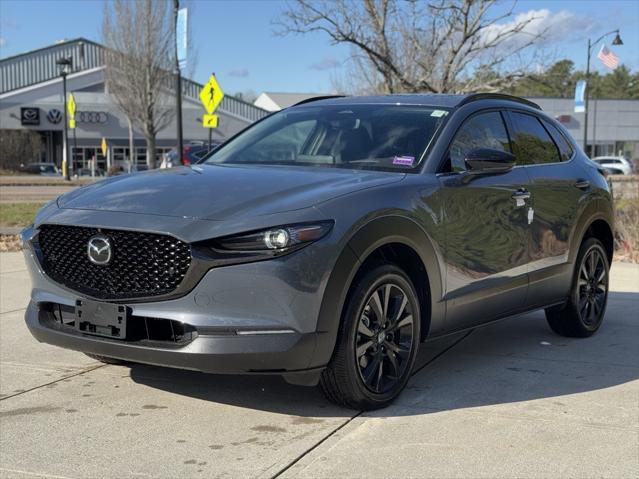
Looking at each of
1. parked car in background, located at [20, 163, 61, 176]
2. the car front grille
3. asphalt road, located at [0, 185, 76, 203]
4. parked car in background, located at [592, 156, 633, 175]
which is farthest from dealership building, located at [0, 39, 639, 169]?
the car front grille

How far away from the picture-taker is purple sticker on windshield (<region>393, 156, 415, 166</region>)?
15.2 feet

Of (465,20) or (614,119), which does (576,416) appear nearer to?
(465,20)

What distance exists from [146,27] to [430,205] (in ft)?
124

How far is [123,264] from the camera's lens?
380 centimetres

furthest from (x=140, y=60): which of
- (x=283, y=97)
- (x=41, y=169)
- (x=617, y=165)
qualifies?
(x=283, y=97)

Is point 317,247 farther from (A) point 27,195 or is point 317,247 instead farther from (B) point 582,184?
(A) point 27,195

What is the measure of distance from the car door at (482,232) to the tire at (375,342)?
424 millimetres

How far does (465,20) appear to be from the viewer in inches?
583

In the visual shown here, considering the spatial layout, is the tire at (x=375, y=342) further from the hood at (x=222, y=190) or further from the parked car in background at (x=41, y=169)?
the parked car in background at (x=41, y=169)

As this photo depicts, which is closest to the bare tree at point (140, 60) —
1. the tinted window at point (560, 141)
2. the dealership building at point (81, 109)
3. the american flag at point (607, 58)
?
the dealership building at point (81, 109)

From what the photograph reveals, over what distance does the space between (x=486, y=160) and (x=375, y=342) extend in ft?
4.63

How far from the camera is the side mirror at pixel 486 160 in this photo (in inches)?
187

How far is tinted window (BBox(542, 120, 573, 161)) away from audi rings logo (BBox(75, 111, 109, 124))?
→ 56.5 m

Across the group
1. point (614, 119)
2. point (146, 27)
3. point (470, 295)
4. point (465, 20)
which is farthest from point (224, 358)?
point (614, 119)
